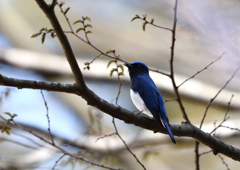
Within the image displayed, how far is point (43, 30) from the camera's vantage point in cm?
241

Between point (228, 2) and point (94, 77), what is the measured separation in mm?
3553

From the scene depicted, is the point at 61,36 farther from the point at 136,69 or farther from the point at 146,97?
the point at 136,69

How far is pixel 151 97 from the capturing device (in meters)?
3.49

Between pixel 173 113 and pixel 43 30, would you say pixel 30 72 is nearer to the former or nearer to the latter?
pixel 173 113

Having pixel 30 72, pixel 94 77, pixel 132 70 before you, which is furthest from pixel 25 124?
pixel 132 70

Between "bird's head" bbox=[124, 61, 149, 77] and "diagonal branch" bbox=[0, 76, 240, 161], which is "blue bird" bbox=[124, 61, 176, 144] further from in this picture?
"diagonal branch" bbox=[0, 76, 240, 161]

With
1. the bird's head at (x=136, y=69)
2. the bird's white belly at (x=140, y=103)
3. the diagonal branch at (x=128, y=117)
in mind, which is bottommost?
the diagonal branch at (x=128, y=117)

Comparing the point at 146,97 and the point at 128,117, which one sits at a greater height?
the point at 146,97

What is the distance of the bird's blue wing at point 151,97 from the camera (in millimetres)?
3175

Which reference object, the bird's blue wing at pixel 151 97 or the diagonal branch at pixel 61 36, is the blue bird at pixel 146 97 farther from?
the diagonal branch at pixel 61 36

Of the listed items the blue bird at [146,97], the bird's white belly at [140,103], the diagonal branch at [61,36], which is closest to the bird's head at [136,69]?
the blue bird at [146,97]

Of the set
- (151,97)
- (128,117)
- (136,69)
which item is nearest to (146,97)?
(151,97)

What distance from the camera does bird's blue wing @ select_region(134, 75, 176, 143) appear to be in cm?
317

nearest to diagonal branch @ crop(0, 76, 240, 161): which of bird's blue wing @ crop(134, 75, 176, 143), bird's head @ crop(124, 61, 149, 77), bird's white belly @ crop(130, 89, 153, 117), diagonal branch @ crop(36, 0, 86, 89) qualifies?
diagonal branch @ crop(36, 0, 86, 89)
